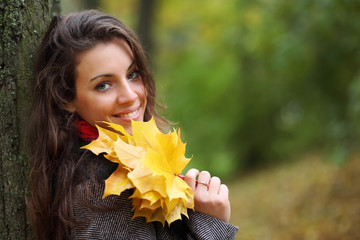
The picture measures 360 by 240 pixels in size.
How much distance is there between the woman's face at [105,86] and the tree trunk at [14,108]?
25 cm

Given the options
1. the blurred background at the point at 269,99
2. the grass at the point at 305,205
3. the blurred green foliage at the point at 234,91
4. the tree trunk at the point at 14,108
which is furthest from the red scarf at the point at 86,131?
the blurred green foliage at the point at 234,91

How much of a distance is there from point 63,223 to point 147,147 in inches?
20.0

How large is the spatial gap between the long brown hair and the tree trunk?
0.05 meters

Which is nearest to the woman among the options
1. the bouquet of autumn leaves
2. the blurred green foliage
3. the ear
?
the ear

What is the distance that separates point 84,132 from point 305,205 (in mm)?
4374

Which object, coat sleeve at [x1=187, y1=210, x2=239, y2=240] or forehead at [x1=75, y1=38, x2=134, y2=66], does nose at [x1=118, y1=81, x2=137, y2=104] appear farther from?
coat sleeve at [x1=187, y1=210, x2=239, y2=240]

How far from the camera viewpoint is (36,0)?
6.65 ft

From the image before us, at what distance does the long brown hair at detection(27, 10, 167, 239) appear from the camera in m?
1.83

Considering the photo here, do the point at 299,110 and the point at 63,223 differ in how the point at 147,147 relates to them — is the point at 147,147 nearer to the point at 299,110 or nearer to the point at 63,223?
the point at 63,223

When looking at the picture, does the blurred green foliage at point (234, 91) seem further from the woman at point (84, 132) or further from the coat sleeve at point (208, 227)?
the coat sleeve at point (208, 227)

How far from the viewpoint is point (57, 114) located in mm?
1980

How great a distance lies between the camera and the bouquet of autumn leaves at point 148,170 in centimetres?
167

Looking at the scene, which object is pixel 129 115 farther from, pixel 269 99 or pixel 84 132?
pixel 269 99

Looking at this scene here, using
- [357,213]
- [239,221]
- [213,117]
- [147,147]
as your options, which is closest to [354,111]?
[357,213]
